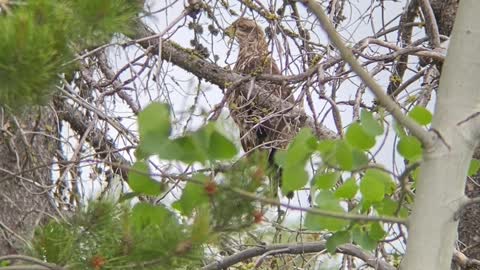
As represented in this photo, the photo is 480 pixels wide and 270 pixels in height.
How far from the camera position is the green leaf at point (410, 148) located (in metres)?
1.87

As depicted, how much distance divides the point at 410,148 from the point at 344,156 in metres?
0.21

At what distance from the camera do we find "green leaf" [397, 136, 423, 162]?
187 centimetres

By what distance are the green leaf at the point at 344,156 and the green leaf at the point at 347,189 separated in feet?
0.76

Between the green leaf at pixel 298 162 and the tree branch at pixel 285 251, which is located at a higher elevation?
the tree branch at pixel 285 251

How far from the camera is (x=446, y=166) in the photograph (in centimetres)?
162

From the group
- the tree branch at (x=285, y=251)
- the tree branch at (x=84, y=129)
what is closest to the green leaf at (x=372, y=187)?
the tree branch at (x=285, y=251)

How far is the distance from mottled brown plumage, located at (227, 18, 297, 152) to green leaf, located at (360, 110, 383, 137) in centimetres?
184

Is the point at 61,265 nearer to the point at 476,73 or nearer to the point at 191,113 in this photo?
the point at 476,73

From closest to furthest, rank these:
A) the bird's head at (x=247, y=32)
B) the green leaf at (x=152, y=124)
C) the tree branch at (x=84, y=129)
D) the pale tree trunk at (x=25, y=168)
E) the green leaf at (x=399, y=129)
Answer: the green leaf at (x=152, y=124)
the green leaf at (x=399, y=129)
the pale tree trunk at (x=25, y=168)
the tree branch at (x=84, y=129)
the bird's head at (x=247, y=32)

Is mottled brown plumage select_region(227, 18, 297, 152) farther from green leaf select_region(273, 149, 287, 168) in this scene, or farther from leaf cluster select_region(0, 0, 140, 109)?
green leaf select_region(273, 149, 287, 168)

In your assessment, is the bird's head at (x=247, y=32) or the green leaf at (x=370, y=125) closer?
the green leaf at (x=370, y=125)

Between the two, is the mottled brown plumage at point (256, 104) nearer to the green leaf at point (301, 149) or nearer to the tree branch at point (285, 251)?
the tree branch at point (285, 251)

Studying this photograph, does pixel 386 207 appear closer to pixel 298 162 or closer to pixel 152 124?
pixel 298 162

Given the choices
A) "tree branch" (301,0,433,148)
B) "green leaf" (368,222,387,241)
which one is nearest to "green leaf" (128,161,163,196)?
"tree branch" (301,0,433,148)
